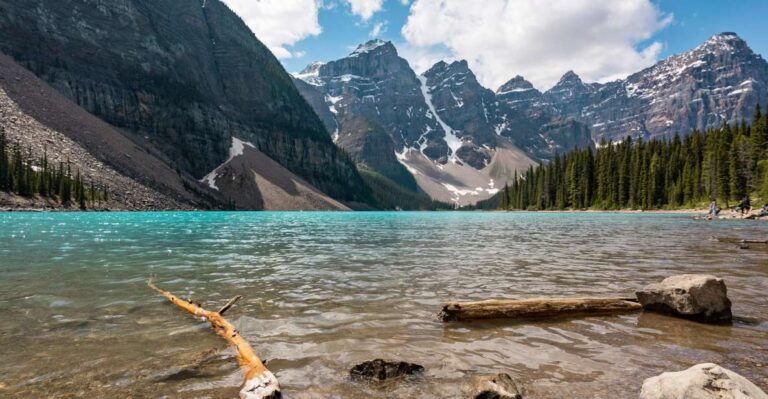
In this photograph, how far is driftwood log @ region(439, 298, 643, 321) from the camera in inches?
416

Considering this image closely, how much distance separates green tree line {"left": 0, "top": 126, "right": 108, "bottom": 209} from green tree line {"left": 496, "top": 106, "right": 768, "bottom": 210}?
151 meters

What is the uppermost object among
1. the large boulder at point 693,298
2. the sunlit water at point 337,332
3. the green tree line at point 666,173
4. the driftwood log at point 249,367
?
the green tree line at point 666,173

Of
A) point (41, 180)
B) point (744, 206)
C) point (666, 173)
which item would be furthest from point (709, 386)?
point (666, 173)

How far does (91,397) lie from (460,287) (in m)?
11.3

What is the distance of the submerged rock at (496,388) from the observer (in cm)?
605

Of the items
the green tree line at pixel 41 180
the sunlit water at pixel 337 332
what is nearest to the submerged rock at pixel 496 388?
the sunlit water at pixel 337 332

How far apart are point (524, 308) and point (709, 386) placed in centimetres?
560

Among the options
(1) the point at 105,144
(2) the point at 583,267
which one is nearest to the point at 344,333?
(2) the point at 583,267

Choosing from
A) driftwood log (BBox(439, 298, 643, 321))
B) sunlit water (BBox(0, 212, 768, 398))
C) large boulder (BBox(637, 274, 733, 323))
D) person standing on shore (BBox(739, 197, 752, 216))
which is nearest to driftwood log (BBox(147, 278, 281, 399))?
sunlit water (BBox(0, 212, 768, 398))

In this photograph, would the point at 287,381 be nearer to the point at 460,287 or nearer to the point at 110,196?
the point at 460,287

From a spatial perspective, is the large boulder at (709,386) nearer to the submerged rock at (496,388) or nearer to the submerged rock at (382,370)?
the submerged rock at (496,388)

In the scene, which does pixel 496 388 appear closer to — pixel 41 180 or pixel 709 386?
pixel 709 386

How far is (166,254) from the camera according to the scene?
24.0 meters

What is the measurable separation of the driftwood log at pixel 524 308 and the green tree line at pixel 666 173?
93067mm
